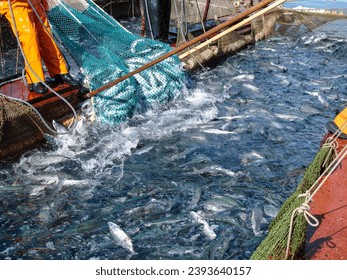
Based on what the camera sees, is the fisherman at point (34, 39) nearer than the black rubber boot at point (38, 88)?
Yes

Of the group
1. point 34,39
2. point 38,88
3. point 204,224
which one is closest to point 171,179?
point 204,224

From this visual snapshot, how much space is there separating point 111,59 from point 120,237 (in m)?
3.43

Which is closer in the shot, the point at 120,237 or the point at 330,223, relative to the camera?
the point at 330,223

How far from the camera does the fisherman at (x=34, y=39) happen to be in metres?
5.20

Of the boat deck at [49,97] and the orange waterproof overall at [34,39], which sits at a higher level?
the orange waterproof overall at [34,39]

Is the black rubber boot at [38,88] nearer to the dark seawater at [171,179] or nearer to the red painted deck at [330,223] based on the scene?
the dark seawater at [171,179]

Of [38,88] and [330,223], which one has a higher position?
[38,88]

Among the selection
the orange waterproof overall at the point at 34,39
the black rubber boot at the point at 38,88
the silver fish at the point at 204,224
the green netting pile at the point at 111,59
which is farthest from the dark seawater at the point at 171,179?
the orange waterproof overall at the point at 34,39

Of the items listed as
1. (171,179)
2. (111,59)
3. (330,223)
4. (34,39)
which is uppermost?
(34,39)

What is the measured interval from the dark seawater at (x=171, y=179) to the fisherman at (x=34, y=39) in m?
0.95

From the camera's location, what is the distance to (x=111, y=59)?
643 centimetres

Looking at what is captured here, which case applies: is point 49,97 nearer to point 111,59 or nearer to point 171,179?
point 111,59
